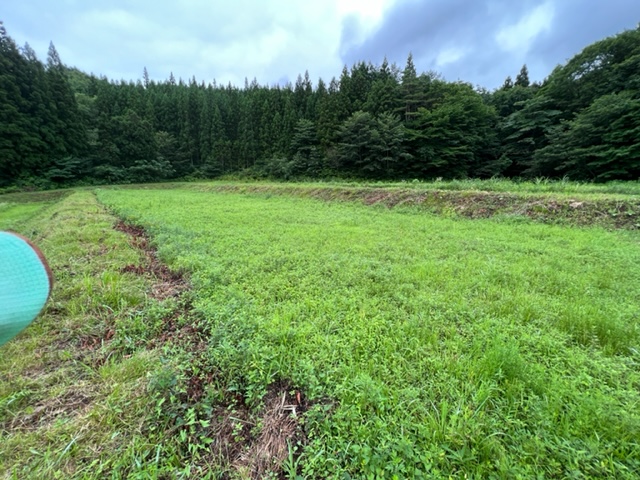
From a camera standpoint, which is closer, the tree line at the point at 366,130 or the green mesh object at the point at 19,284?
the green mesh object at the point at 19,284

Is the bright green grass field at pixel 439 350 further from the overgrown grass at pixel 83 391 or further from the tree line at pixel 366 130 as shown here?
the tree line at pixel 366 130

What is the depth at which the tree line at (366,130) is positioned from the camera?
17797 millimetres

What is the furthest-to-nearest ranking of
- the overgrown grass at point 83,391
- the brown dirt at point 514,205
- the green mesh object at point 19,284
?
the brown dirt at point 514,205 → the green mesh object at point 19,284 → the overgrown grass at point 83,391

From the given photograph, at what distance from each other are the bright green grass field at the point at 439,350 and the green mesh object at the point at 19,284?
1.24 meters

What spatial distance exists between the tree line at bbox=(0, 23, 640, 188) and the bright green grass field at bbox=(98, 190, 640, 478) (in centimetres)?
1814

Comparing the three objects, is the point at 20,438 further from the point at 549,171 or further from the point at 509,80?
the point at 509,80

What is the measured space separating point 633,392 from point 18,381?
4.14 meters

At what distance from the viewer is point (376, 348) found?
2238 mm

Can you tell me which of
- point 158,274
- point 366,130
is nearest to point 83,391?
point 158,274

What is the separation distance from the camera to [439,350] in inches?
87.2

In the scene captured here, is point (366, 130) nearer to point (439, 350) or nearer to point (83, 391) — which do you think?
point (439, 350)

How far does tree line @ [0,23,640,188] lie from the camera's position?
1780cm

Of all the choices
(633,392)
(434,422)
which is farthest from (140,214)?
(633,392)

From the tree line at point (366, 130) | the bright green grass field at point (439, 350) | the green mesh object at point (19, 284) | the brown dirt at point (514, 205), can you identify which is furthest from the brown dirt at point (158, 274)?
the tree line at point (366, 130)
